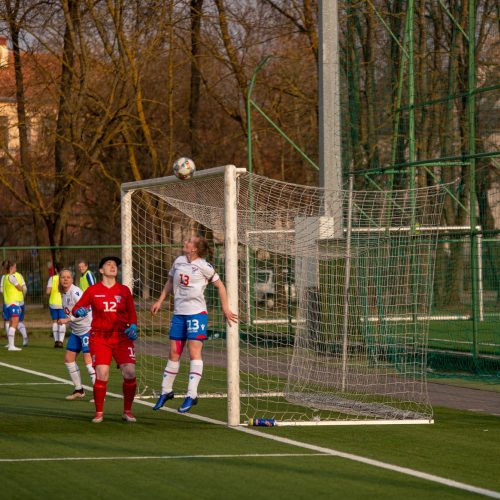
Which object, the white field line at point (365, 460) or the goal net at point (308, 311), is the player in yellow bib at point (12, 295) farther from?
the white field line at point (365, 460)

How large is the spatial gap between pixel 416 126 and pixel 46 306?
15005mm

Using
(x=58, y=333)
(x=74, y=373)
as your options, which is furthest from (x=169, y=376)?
(x=58, y=333)

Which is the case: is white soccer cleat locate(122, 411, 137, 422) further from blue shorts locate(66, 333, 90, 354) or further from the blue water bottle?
blue shorts locate(66, 333, 90, 354)

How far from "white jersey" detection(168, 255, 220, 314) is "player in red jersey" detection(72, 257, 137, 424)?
1.88ft

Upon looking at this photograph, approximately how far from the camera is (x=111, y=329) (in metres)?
13.0

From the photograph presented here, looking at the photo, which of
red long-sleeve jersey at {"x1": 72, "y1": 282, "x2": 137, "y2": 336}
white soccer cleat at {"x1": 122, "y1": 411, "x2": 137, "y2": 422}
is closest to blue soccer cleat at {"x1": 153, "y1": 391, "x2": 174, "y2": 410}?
white soccer cleat at {"x1": 122, "y1": 411, "x2": 137, "y2": 422}

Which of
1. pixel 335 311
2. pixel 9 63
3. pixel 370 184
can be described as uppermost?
pixel 9 63

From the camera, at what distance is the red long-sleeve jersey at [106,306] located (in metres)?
13.0

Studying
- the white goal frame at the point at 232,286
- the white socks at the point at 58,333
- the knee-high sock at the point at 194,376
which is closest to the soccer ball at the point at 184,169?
the white goal frame at the point at 232,286

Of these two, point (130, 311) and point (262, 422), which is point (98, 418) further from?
point (262, 422)

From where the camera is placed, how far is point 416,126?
2273 centimetres

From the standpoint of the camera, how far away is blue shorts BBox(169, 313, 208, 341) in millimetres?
13219

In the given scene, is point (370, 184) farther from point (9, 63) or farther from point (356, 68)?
point (9, 63)

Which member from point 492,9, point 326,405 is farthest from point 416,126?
point 326,405
